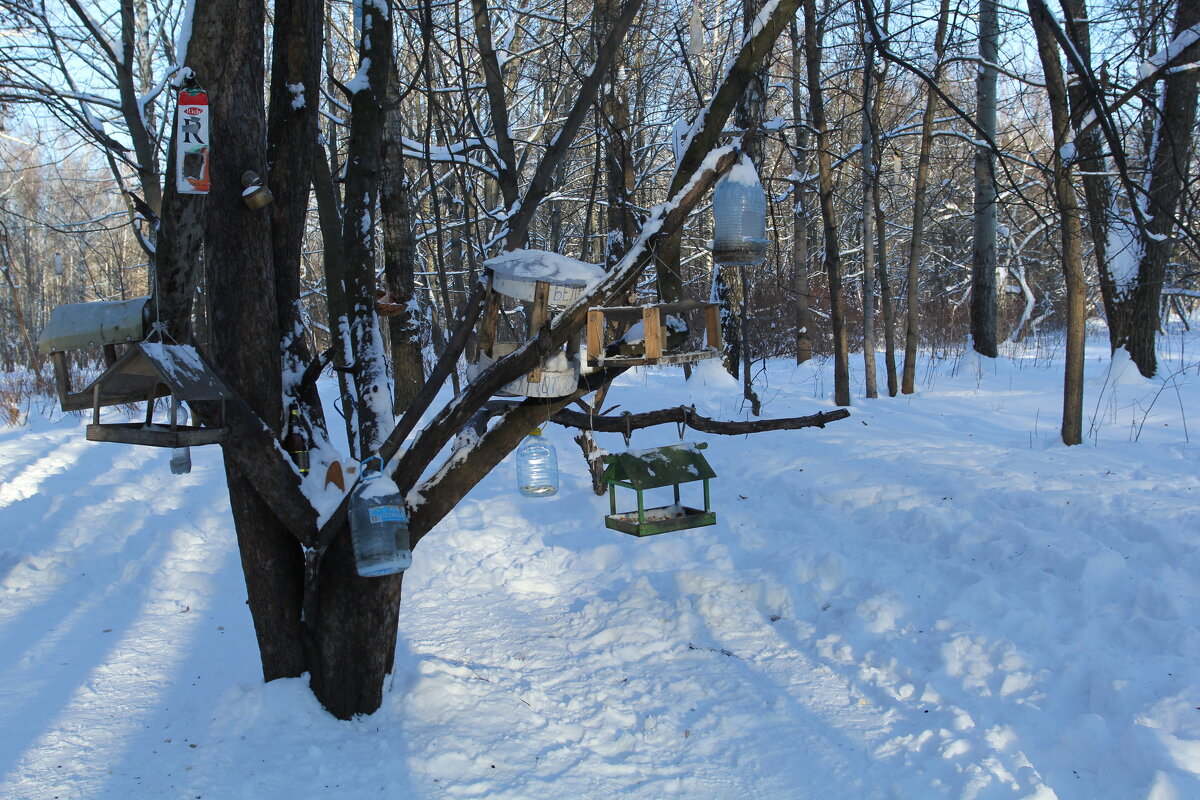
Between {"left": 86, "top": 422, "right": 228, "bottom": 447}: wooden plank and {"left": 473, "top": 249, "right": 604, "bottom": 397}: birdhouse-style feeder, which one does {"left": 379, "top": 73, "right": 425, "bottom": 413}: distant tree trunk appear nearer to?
{"left": 473, "top": 249, "right": 604, "bottom": 397}: birdhouse-style feeder

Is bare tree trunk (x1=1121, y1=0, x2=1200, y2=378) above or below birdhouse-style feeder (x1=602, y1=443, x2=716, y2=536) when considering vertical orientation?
above

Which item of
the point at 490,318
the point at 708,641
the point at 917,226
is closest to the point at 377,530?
the point at 490,318

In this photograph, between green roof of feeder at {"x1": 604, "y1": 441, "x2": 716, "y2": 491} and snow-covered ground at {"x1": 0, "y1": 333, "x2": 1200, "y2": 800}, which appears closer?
snow-covered ground at {"x1": 0, "y1": 333, "x2": 1200, "y2": 800}

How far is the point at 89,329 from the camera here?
3758mm

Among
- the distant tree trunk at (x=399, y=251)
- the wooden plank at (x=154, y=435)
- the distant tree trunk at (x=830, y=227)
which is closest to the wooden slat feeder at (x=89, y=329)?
the wooden plank at (x=154, y=435)

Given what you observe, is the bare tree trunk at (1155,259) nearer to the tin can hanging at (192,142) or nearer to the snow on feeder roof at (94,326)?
the tin can hanging at (192,142)

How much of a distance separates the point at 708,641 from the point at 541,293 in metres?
2.69

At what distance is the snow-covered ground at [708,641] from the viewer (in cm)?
375

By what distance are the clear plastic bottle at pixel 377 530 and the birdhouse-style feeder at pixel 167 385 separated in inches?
25.4

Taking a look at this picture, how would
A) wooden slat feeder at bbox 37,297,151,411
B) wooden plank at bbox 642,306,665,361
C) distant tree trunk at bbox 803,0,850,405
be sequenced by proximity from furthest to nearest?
distant tree trunk at bbox 803,0,850,405, wooden slat feeder at bbox 37,297,151,411, wooden plank at bbox 642,306,665,361

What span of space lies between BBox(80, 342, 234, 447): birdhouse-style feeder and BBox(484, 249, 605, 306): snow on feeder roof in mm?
1277

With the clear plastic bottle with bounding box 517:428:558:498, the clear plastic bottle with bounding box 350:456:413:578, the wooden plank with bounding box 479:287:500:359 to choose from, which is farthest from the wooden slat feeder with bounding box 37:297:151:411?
the clear plastic bottle with bounding box 517:428:558:498

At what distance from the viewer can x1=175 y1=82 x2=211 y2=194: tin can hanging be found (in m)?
3.35

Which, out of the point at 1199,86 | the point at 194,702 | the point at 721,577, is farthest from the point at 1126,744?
the point at 1199,86
